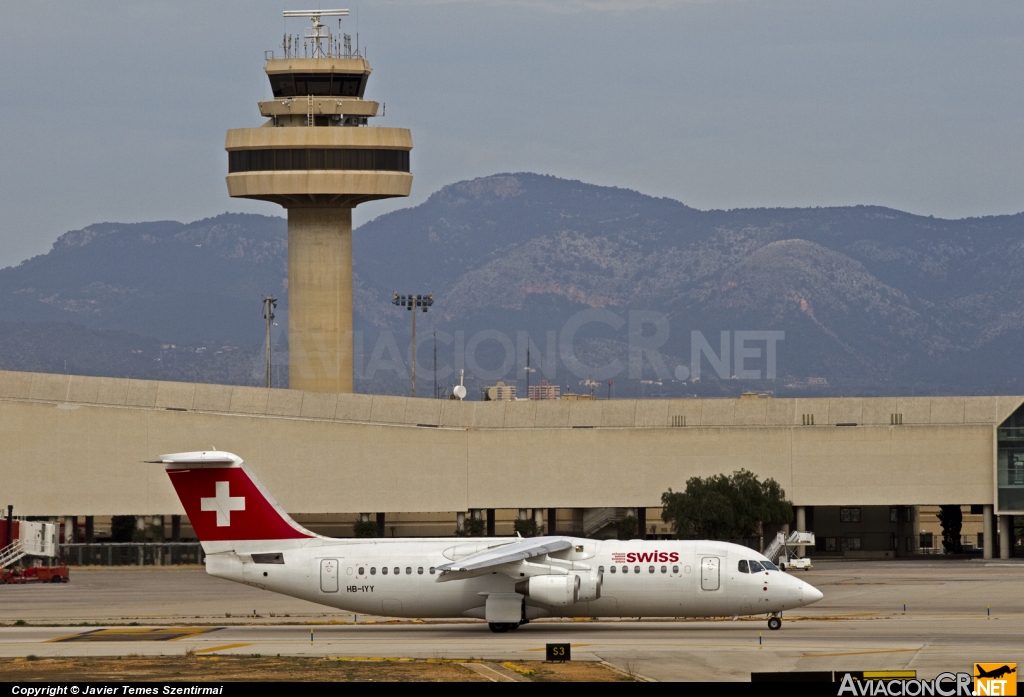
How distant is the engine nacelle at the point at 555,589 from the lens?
53.4 m

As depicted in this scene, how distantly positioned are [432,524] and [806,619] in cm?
6166

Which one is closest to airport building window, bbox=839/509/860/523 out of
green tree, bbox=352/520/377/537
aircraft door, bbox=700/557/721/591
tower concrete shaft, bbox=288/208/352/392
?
green tree, bbox=352/520/377/537

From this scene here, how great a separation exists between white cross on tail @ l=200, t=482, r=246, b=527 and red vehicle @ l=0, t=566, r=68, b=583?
3468 cm

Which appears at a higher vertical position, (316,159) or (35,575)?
(316,159)

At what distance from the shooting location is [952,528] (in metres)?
118

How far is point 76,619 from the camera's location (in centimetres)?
6406

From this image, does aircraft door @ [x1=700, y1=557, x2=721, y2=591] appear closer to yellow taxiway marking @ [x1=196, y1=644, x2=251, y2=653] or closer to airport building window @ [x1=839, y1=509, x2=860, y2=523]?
yellow taxiway marking @ [x1=196, y1=644, x2=251, y2=653]

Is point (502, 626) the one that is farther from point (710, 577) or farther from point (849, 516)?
point (849, 516)

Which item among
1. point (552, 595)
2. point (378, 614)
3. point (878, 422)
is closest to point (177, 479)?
point (378, 614)

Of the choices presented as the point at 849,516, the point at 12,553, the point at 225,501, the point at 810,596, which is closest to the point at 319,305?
the point at 12,553

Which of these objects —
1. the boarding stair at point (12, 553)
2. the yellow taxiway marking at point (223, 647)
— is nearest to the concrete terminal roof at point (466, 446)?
the boarding stair at point (12, 553)

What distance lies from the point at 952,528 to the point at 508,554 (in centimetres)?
7298

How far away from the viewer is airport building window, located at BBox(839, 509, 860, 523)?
116750 millimetres

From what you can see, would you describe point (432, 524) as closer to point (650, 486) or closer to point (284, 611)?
point (650, 486)
